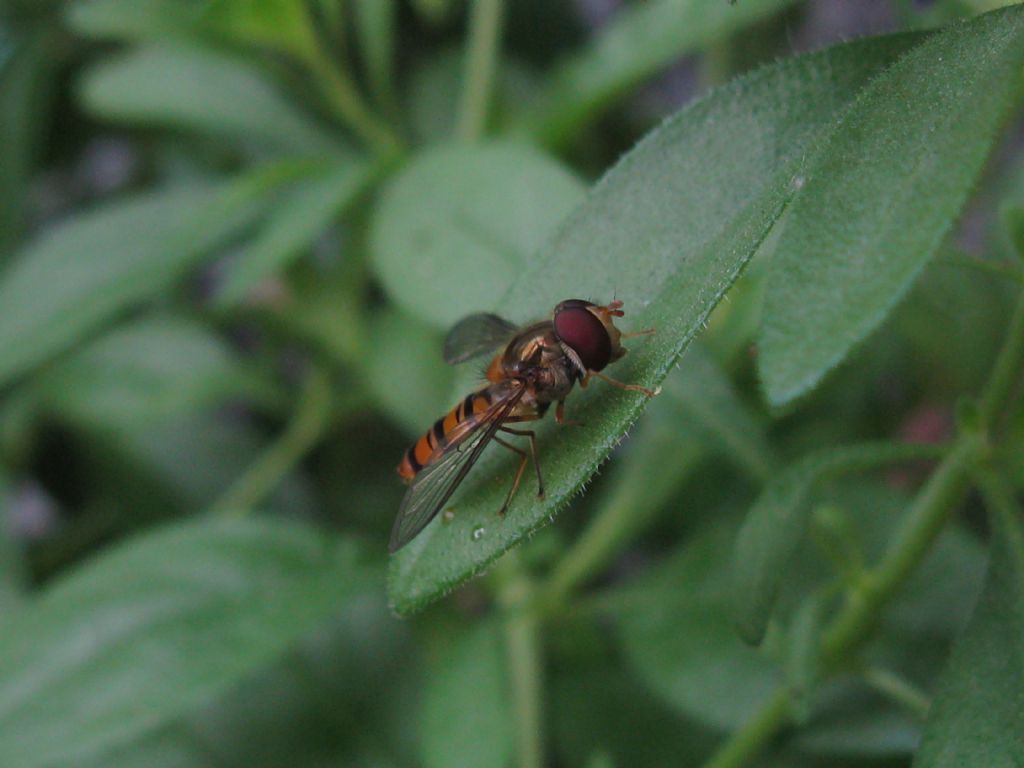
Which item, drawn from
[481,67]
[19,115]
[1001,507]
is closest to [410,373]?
[481,67]

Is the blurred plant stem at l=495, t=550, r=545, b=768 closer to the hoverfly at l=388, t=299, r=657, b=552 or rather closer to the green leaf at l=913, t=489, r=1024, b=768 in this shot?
the hoverfly at l=388, t=299, r=657, b=552

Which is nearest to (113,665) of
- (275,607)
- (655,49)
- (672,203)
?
(275,607)

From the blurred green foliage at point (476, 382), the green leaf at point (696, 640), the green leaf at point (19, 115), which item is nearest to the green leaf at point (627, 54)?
the blurred green foliage at point (476, 382)

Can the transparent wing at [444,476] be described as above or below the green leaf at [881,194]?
below

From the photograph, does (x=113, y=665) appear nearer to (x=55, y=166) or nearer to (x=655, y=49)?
(x=655, y=49)

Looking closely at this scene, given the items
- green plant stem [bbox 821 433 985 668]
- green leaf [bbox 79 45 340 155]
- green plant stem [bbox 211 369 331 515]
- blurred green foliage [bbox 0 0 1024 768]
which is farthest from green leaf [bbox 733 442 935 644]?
green leaf [bbox 79 45 340 155]

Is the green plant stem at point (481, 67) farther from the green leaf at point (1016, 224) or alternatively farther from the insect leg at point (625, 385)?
the green leaf at point (1016, 224)

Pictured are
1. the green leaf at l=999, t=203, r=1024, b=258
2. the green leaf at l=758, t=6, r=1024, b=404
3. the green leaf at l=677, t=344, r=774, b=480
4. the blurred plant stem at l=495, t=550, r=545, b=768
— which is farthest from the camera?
the blurred plant stem at l=495, t=550, r=545, b=768
